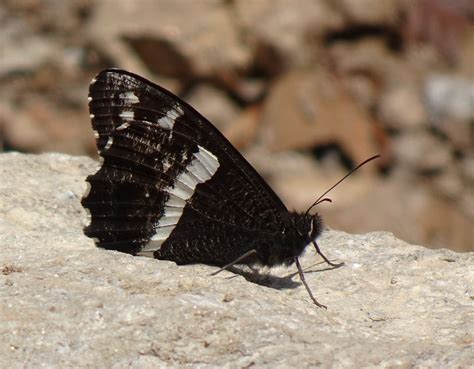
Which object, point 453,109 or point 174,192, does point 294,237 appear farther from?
point 453,109

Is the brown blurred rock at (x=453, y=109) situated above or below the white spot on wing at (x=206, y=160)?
above

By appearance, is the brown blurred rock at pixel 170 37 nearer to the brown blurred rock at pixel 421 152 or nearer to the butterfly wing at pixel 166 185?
the brown blurred rock at pixel 421 152

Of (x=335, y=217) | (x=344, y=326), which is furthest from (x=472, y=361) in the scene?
(x=335, y=217)

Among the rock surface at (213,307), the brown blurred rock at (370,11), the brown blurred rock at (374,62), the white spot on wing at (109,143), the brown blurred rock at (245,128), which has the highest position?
the brown blurred rock at (370,11)

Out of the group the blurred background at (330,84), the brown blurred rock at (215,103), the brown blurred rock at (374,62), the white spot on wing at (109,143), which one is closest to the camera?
the white spot on wing at (109,143)

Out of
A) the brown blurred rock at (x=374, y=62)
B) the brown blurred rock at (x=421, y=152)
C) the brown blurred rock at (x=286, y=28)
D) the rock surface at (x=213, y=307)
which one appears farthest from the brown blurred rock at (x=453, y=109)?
the rock surface at (x=213, y=307)

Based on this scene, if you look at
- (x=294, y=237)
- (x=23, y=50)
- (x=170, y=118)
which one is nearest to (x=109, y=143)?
(x=170, y=118)
